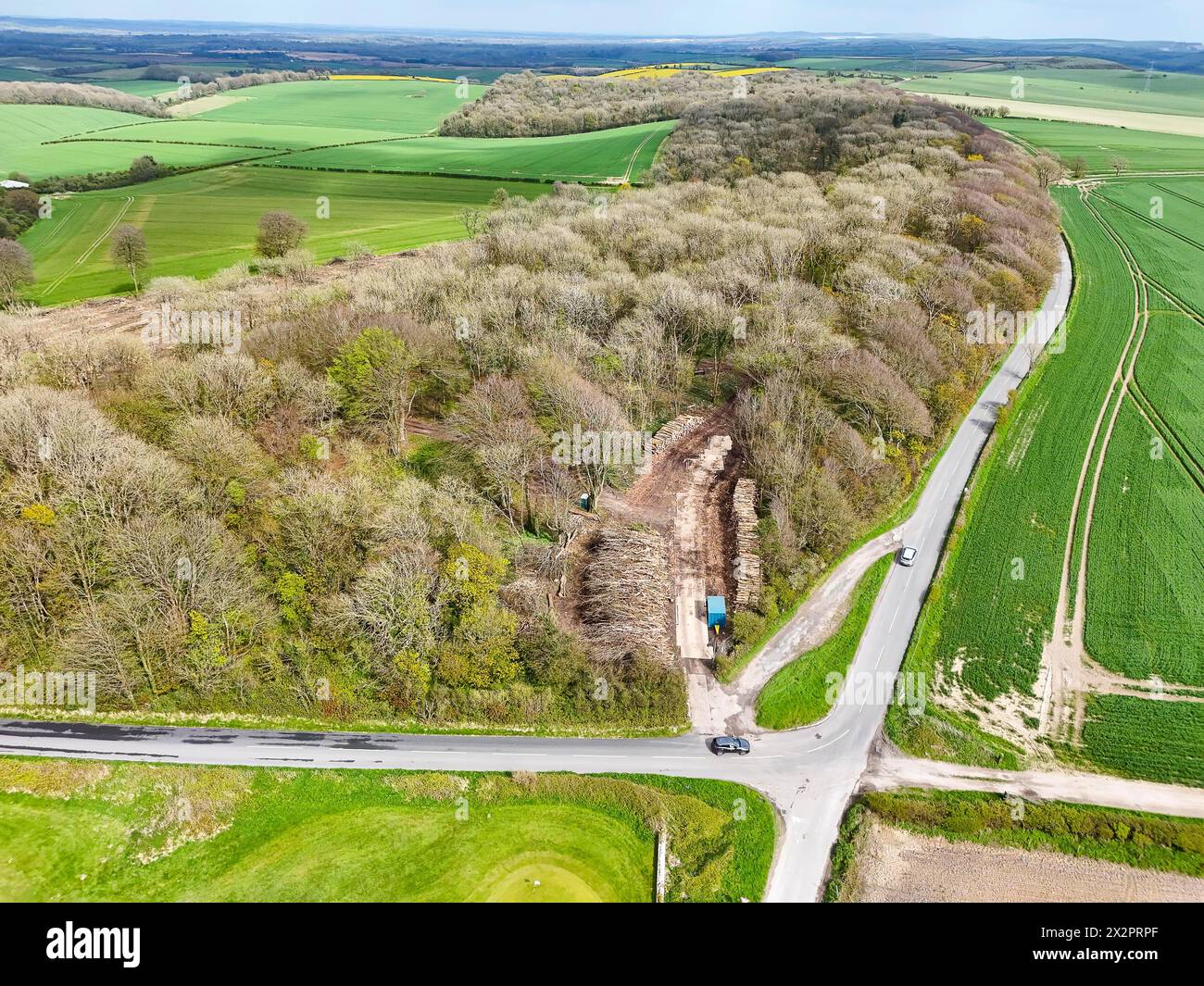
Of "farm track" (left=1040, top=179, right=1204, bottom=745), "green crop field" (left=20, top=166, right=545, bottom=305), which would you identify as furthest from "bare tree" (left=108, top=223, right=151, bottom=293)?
"farm track" (left=1040, top=179, right=1204, bottom=745)

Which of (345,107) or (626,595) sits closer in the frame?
(626,595)

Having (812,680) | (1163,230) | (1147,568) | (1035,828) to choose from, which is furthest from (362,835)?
(1163,230)

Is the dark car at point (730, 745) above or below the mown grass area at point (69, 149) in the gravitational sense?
below

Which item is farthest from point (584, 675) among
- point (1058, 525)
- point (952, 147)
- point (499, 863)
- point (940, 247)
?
point (952, 147)

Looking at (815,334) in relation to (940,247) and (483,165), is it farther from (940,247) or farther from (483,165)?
(483,165)

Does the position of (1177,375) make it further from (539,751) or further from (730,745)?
(539,751)

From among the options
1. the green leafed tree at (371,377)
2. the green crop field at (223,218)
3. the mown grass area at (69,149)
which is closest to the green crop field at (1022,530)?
the green leafed tree at (371,377)

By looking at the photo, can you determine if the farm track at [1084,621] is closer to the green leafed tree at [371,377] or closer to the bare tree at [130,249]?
the green leafed tree at [371,377]
